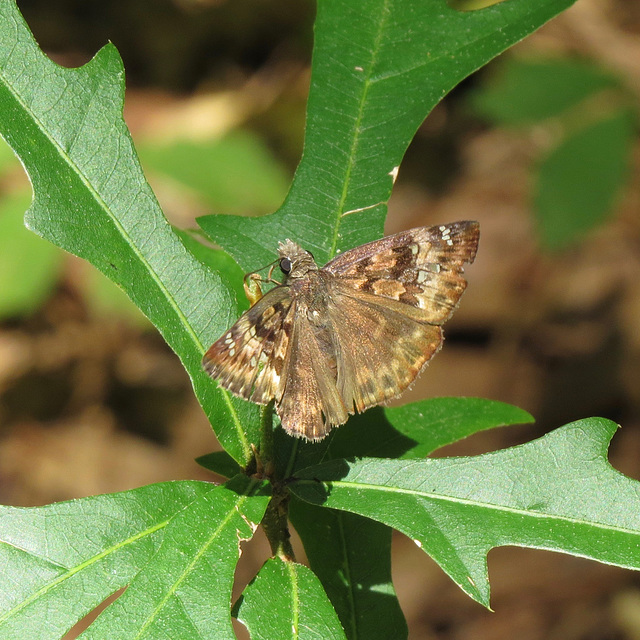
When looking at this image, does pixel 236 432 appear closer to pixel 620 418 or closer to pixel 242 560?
pixel 242 560

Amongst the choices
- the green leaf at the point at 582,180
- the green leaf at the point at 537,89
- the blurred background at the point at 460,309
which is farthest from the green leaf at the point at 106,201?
the green leaf at the point at 537,89

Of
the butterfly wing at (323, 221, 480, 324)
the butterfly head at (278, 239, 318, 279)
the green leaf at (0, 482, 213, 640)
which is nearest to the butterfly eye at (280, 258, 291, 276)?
the butterfly head at (278, 239, 318, 279)

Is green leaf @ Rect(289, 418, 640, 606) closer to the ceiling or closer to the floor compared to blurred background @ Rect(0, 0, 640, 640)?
closer to the ceiling

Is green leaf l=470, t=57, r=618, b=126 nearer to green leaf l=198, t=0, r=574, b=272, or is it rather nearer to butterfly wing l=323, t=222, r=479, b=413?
green leaf l=198, t=0, r=574, b=272

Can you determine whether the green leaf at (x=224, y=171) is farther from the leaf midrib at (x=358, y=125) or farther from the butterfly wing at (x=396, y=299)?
the butterfly wing at (x=396, y=299)

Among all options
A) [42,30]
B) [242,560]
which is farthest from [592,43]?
[242,560]
